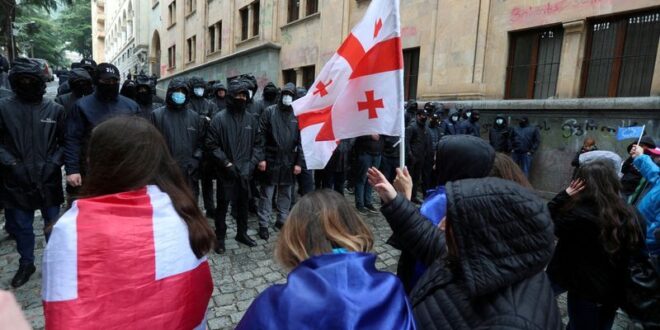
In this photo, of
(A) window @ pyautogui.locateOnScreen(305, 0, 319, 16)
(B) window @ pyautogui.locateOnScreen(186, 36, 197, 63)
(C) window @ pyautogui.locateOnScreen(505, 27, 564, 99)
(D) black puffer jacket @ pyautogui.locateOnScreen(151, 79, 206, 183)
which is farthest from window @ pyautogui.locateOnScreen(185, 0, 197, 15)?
(D) black puffer jacket @ pyautogui.locateOnScreen(151, 79, 206, 183)

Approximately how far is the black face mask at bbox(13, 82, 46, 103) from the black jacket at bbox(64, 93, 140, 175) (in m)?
0.36

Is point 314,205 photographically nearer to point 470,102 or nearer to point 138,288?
point 138,288

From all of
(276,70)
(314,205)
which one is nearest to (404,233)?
(314,205)

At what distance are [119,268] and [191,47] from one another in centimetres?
2821

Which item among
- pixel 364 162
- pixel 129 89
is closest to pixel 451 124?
pixel 364 162

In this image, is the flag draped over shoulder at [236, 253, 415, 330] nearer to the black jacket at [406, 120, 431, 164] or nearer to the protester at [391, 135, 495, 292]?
the protester at [391, 135, 495, 292]

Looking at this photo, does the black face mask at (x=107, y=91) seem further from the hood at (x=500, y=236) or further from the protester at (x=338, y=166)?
the hood at (x=500, y=236)

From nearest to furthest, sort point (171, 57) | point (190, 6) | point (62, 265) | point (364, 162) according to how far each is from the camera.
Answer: point (62, 265), point (364, 162), point (190, 6), point (171, 57)

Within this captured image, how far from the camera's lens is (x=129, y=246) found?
1281mm

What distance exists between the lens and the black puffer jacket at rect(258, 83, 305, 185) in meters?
5.00

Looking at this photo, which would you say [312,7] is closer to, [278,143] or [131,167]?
[278,143]

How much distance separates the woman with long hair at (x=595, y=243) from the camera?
2.25m

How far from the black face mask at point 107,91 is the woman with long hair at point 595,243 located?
4.06 m

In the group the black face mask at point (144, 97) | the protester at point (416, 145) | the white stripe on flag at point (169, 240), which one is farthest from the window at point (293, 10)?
the white stripe on flag at point (169, 240)
